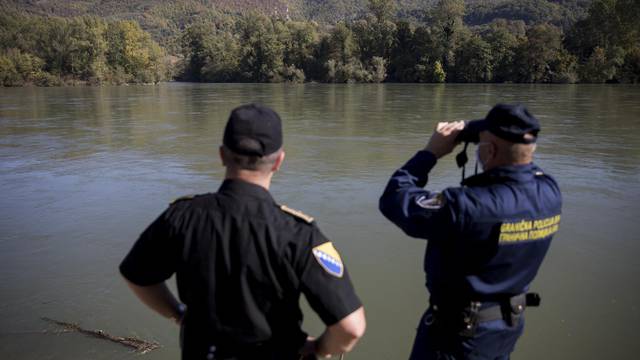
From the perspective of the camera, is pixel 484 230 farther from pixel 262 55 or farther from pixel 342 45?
pixel 262 55

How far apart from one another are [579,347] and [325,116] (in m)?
19.5

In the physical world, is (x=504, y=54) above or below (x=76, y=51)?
below

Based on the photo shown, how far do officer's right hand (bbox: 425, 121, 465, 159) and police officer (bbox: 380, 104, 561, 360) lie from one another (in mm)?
10

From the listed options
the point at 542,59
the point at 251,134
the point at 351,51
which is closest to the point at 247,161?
the point at 251,134

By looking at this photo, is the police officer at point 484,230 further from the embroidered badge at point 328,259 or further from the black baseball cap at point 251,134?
the black baseball cap at point 251,134

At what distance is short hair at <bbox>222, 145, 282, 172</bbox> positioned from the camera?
2.03 metres

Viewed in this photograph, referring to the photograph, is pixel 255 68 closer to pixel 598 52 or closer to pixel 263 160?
pixel 598 52

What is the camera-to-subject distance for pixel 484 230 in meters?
2.40

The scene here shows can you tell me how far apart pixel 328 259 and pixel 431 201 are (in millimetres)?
718

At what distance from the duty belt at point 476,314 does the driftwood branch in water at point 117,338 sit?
2.64 metres

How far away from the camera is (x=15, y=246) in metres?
6.44

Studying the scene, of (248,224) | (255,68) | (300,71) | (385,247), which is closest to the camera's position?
(248,224)

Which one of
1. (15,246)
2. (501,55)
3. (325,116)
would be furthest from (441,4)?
(15,246)

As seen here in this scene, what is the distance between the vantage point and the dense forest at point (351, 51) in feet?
216
